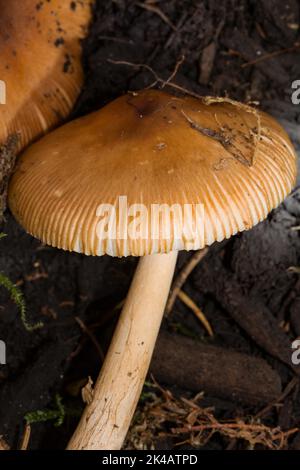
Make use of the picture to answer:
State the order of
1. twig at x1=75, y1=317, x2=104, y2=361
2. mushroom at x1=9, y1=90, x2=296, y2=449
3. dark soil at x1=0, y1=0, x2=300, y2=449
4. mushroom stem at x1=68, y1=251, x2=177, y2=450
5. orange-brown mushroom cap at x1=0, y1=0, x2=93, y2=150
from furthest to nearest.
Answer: twig at x1=75, y1=317, x2=104, y2=361, dark soil at x1=0, y1=0, x2=300, y2=449, orange-brown mushroom cap at x1=0, y1=0, x2=93, y2=150, mushroom stem at x1=68, y1=251, x2=177, y2=450, mushroom at x1=9, y1=90, x2=296, y2=449

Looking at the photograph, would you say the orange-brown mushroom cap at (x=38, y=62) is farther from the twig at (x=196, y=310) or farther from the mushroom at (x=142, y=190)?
the twig at (x=196, y=310)

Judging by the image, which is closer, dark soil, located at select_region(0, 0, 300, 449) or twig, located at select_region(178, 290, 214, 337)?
dark soil, located at select_region(0, 0, 300, 449)

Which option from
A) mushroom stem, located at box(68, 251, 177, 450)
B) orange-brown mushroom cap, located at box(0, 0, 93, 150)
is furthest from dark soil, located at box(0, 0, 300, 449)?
mushroom stem, located at box(68, 251, 177, 450)

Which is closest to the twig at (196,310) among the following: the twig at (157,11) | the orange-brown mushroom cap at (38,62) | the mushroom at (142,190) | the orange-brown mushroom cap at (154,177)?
the mushroom at (142,190)

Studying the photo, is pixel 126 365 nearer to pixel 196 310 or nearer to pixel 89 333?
pixel 89 333

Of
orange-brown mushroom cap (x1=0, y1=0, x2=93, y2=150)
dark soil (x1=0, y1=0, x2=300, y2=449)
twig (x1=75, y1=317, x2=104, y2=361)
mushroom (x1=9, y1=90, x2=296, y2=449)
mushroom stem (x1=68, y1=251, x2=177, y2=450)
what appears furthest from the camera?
twig (x1=75, y1=317, x2=104, y2=361)

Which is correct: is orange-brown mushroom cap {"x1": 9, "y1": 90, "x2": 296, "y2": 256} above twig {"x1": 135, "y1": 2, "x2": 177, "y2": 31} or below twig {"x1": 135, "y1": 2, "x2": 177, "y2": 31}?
below

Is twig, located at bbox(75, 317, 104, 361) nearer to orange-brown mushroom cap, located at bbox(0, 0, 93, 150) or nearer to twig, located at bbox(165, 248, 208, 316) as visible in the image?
twig, located at bbox(165, 248, 208, 316)
